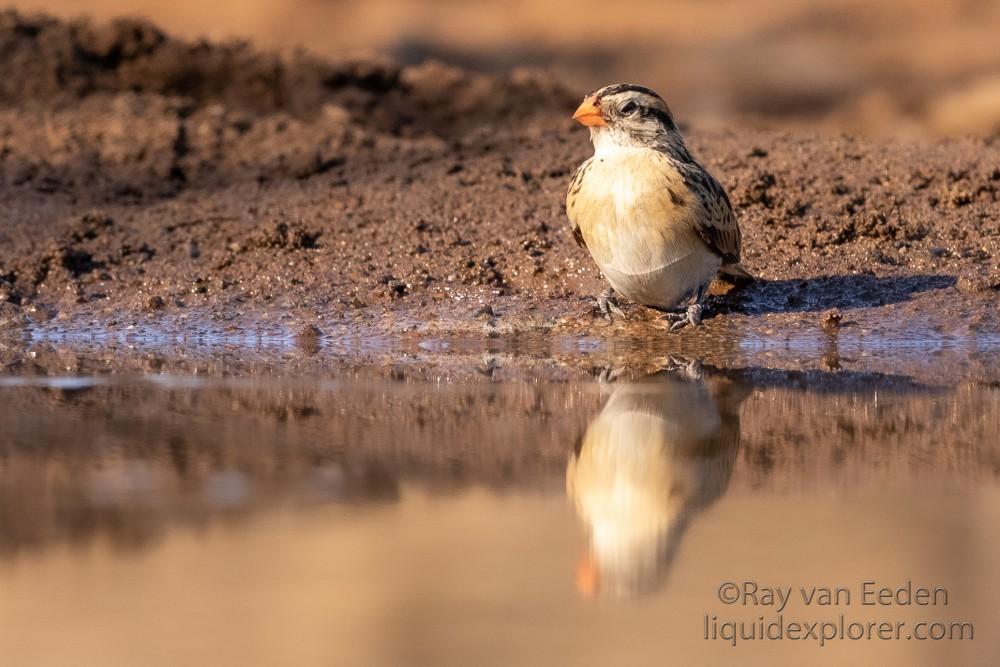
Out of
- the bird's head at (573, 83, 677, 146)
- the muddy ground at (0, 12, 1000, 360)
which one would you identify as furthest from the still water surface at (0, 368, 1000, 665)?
the muddy ground at (0, 12, 1000, 360)

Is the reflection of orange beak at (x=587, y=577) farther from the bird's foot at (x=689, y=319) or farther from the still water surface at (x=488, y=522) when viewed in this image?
the bird's foot at (x=689, y=319)

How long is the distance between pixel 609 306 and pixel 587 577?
4713 mm

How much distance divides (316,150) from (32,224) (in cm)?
211

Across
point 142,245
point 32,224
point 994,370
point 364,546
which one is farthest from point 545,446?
point 32,224

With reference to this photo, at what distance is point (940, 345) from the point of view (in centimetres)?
832

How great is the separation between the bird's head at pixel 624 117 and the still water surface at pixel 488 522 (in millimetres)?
1670

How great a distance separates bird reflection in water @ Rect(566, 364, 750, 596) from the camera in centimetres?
411

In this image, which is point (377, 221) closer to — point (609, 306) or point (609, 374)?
point (609, 306)

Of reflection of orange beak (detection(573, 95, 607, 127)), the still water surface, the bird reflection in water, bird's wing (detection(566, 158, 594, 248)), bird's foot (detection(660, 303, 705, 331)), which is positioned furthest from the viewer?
bird's foot (detection(660, 303, 705, 331))

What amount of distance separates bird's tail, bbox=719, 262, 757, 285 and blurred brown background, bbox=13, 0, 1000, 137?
6794 millimetres

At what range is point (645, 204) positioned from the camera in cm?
778

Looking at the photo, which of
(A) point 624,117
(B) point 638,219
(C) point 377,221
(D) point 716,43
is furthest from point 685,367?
(D) point 716,43

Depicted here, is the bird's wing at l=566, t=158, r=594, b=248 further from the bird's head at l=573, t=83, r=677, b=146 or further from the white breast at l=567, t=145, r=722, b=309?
the bird's head at l=573, t=83, r=677, b=146

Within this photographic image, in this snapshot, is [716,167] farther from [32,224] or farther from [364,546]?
[364,546]
